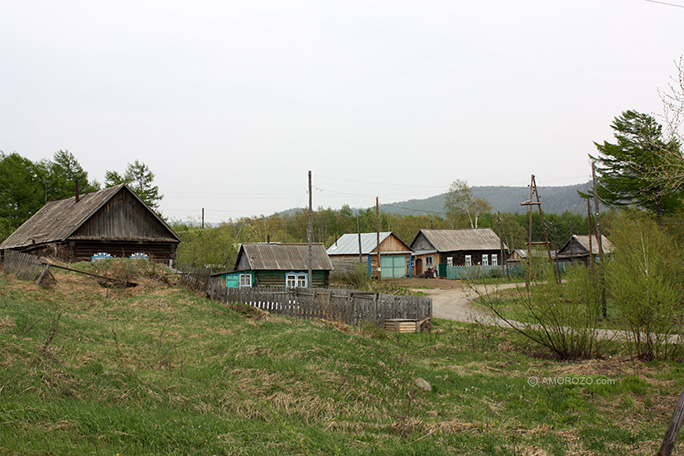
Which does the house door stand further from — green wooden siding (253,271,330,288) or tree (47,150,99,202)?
tree (47,150,99,202)

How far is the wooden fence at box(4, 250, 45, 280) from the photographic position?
16.4 metres

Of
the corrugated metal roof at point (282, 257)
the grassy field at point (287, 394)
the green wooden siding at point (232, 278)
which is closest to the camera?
the grassy field at point (287, 394)

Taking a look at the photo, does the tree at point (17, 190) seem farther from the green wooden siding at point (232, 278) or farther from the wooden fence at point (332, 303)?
the wooden fence at point (332, 303)

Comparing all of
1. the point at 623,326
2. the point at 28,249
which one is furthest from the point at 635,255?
the point at 28,249

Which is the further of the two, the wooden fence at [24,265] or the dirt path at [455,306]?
the dirt path at [455,306]

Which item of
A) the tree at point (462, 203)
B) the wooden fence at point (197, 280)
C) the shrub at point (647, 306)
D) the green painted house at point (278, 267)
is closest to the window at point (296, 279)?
the green painted house at point (278, 267)

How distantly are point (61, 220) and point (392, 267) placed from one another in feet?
101

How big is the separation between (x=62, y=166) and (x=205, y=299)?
142 ft

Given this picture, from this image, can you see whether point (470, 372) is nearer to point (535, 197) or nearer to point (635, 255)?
point (635, 255)

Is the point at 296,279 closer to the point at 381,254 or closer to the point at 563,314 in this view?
the point at 381,254

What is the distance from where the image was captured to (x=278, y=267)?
110ft

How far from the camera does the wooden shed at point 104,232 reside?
86.3 ft

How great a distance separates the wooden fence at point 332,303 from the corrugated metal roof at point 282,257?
43.8ft

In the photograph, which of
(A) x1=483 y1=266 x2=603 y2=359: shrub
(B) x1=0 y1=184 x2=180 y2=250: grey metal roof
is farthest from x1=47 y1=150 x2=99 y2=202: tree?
(A) x1=483 y1=266 x2=603 y2=359: shrub
